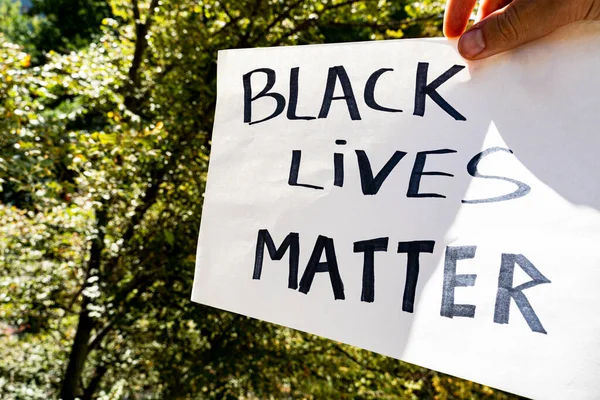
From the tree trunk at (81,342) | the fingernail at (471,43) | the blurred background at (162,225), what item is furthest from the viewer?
the tree trunk at (81,342)

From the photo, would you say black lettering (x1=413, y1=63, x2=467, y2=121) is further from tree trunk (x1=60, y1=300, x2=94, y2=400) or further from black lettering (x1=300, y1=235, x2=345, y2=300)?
tree trunk (x1=60, y1=300, x2=94, y2=400)

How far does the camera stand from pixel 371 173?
961mm

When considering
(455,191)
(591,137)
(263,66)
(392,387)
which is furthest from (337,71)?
(392,387)

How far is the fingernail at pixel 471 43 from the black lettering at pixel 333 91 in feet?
0.70

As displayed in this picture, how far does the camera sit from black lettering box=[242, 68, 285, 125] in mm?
1072

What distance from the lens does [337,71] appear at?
1.04 metres

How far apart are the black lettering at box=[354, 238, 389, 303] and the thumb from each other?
356mm

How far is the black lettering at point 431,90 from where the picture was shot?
0.93m

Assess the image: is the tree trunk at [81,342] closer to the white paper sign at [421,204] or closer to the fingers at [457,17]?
the white paper sign at [421,204]

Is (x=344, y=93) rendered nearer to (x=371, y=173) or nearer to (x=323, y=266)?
(x=371, y=173)

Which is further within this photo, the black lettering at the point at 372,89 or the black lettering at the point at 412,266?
the black lettering at the point at 372,89

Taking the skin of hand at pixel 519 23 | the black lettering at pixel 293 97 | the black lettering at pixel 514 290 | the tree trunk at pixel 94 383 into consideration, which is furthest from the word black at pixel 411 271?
the tree trunk at pixel 94 383

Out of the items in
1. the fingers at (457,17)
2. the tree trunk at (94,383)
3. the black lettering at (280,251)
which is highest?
the fingers at (457,17)

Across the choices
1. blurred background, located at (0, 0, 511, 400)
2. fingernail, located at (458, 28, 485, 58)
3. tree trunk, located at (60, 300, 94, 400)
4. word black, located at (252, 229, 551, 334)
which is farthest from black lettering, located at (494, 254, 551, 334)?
tree trunk, located at (60, 300, 94, 400)
